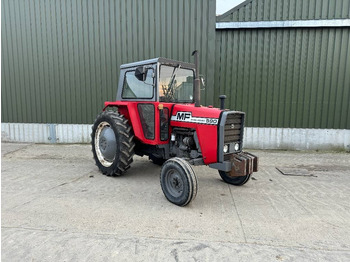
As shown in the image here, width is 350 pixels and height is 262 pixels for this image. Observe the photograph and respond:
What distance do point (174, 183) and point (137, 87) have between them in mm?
2010

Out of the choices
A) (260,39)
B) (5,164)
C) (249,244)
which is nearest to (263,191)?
(249,244)

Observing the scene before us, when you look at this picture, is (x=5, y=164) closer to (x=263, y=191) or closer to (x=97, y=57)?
(x=97, y=57)

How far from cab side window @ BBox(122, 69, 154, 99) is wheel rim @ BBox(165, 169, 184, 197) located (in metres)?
1.43

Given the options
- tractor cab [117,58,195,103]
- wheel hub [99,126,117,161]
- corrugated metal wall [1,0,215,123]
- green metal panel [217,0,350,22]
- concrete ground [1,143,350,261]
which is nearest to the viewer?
concrete ground [1,143,350,261]

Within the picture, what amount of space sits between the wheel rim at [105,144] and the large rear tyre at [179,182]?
4.92 ft

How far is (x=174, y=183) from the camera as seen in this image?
3.47 metres

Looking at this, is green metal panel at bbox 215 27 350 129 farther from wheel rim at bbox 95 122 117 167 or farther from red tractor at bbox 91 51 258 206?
wheel rim at bbox 95 122 117 167

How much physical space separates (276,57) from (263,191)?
4803 mm

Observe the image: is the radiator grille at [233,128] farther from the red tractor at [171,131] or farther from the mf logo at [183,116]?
the mf logo at [183,116]

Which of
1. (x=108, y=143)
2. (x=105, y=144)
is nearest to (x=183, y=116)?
(x=108, y=143)

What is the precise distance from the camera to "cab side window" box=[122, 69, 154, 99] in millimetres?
4078

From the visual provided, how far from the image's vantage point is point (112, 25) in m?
7.48

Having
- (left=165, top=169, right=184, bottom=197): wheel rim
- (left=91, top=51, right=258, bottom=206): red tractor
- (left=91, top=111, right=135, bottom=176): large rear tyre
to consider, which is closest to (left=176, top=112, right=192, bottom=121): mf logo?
(left=91, top=51, right=258, bottom=206): red tractor

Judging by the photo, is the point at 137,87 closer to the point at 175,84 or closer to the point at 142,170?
the point at 175,84
